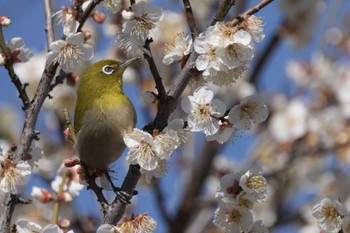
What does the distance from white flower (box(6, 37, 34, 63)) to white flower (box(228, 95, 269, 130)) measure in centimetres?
84

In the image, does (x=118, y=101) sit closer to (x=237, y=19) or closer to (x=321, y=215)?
(x=237, y=19)

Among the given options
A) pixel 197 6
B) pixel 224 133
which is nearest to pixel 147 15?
pixel 224 133

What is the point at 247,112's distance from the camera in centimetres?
273

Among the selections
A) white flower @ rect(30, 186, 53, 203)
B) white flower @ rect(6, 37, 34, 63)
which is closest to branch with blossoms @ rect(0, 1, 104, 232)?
white flower @ rect(6, 37, 34, 63)

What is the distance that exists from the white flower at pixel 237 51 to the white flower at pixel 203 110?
0.13 m

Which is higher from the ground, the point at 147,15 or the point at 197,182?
the point at 147,15

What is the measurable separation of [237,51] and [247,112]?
24 centimetres

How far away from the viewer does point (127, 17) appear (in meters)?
2.74

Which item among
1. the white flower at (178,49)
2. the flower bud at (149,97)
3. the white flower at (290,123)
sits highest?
the white flower at (178,49)

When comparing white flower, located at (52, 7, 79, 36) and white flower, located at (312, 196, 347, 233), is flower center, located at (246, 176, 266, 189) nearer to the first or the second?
white flower, located at (312, 196, 347, 233)

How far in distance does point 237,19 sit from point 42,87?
2.54ft

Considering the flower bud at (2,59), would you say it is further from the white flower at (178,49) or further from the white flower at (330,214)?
the white flower at (330,214)

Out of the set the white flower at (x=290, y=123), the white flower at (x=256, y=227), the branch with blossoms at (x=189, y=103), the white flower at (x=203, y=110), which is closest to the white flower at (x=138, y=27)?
the branch with blossoms at (x=189, y=103)

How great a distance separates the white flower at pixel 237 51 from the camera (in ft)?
8.52
